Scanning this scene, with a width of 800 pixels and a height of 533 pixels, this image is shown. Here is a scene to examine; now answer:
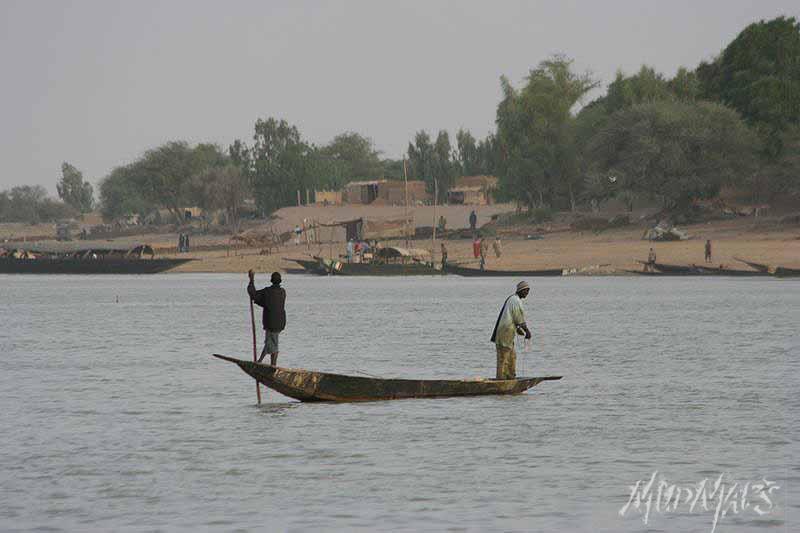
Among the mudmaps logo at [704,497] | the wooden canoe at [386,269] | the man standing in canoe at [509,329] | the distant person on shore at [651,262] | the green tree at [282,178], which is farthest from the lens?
the green tree at [282,178]

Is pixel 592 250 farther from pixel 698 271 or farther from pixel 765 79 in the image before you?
pixel 765 79

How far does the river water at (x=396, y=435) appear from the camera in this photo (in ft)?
51.7

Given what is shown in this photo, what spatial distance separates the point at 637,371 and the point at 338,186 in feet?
436

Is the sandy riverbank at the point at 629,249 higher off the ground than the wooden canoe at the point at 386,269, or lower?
higher

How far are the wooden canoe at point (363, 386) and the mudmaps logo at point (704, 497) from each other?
7.18 m

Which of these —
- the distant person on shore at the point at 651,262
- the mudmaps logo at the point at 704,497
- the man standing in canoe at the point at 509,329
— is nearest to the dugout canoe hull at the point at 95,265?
the distant person on shore at the point at 651,262

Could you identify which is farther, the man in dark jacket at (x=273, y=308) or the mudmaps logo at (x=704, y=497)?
the man in dark jacket at (x=273, y=308)

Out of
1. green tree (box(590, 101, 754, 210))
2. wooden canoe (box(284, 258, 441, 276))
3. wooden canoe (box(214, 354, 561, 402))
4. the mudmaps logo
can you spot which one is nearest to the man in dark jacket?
wooden canoe (box(214, 354, 561, 402))

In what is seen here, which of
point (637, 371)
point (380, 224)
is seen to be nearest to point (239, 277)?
point (380, 224)

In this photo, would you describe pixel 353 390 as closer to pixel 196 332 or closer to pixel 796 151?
pixel 196 332

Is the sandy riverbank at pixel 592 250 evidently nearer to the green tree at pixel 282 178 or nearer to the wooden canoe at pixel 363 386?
the green tree at pixel 282 178

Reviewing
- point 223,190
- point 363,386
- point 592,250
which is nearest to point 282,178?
point 223,190

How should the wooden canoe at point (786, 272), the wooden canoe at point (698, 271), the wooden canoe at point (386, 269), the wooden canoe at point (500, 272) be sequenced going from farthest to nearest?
1. the wooden canoe at point (386, 269)
2. the wooden canoe at point (500, 272)
3. the wooden canoe at point (698, 271)
4. the wooden canoe at point (786, 272)

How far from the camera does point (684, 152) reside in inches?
3792
